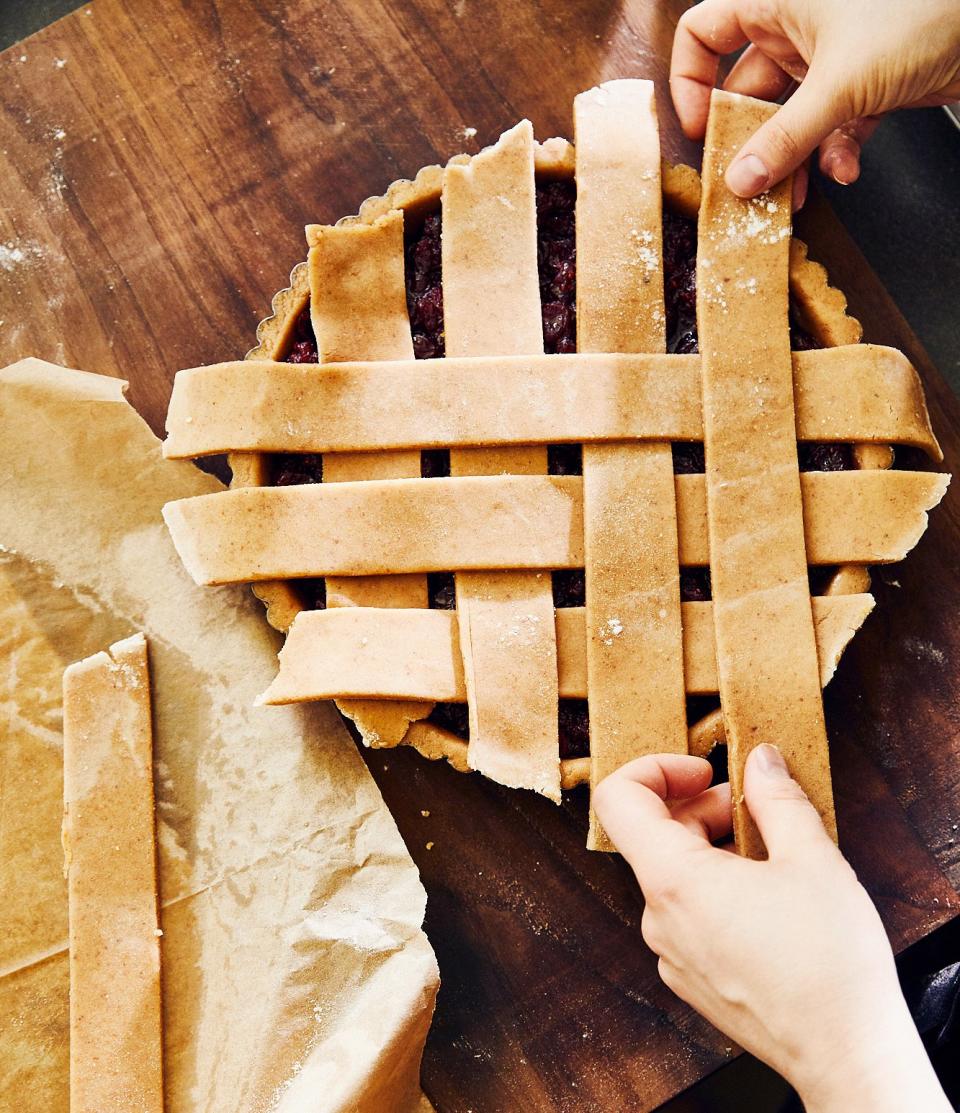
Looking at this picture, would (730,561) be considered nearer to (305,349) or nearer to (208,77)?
(305,349)

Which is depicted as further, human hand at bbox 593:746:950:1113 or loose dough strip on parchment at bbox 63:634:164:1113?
loose dough strip on parchment at bbox 63:634:164:1113

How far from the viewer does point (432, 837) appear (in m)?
1.65

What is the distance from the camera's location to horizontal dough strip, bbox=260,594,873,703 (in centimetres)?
146

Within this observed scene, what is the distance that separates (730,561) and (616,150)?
672 mm

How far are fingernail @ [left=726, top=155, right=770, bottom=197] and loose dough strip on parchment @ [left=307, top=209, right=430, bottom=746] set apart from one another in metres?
0.52

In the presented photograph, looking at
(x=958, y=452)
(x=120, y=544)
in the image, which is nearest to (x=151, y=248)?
(x=120, y=544)

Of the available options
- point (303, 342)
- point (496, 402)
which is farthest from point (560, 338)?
point (303, 342)

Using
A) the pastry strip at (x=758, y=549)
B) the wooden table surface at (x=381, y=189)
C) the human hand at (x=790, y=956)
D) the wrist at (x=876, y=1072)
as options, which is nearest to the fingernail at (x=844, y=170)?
the wooden table surface at (x=381, y=189)

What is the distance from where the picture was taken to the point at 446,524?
1476 millimetres

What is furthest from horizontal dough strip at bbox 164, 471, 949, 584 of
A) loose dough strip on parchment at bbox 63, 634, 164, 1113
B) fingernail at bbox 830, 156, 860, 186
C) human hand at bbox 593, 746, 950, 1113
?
fingernail at bbox 830, 156, 860, 186

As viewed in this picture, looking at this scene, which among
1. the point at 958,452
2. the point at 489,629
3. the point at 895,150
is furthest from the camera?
the point at 895,150

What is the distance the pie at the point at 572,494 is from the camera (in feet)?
4.82

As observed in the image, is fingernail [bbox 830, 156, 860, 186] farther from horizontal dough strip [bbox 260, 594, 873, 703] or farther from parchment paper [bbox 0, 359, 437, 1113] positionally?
parchment paper [bbox 0, 359, 437, 1113]

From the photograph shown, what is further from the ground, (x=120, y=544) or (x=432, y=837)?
(x=120, y=544)
